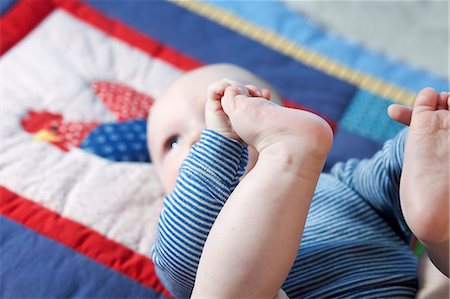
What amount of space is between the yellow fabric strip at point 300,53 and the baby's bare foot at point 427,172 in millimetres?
563

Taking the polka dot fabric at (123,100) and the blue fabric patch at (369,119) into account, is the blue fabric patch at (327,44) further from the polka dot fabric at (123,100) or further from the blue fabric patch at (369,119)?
the polka dot fabric at (123,100)

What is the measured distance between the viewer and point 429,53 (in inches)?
54.8

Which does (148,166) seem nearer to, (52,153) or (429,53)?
(52,153)

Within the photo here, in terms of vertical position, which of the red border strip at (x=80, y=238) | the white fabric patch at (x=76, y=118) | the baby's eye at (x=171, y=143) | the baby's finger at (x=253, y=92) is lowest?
the red border strip at (x=80, y=238)

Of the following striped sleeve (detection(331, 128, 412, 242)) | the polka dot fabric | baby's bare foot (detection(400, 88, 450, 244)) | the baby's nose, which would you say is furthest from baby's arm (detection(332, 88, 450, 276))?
the polka dot fabric

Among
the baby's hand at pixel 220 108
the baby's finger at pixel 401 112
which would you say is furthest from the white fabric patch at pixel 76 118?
the baby's finger at pixel 401 112

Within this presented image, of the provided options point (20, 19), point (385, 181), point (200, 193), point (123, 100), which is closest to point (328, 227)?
point (385, 181)

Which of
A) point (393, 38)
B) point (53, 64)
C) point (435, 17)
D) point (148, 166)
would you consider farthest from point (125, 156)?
point (435, 17)

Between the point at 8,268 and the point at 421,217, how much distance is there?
567mm

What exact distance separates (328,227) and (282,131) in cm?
24

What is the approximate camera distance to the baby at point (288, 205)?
2.13 feet

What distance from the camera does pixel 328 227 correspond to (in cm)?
86

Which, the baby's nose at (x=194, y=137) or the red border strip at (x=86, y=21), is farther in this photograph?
the red border strip at (x=86, y=21)

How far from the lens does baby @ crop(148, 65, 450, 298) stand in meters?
0.65
